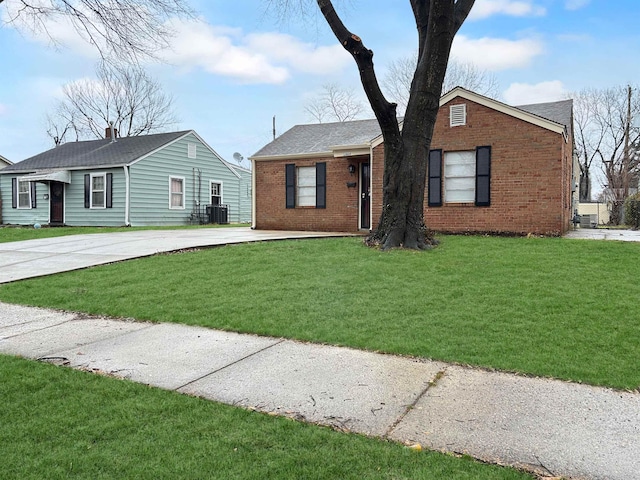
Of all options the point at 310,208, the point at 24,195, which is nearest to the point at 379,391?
the point at 310,208

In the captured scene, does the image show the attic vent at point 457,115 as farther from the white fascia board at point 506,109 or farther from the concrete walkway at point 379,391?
the concrete walkway at point 379,391

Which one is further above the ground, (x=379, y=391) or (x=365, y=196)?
(x=365, y=196)

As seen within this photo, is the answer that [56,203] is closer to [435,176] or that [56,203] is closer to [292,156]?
[292,156]

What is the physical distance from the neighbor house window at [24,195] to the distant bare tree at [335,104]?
63.9 feet

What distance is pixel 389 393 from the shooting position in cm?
317

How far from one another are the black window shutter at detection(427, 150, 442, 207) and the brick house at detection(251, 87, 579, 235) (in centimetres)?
3

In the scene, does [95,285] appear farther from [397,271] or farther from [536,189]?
[536,189]

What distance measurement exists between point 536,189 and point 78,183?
18.7 meters

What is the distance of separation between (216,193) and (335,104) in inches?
559

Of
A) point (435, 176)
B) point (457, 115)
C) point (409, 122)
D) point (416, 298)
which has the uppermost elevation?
point (457, 115)

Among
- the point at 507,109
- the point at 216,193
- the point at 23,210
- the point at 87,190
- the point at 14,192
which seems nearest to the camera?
the point at 507,109

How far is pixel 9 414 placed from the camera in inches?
113

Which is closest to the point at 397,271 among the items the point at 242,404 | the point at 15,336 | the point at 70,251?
the point at 242,404

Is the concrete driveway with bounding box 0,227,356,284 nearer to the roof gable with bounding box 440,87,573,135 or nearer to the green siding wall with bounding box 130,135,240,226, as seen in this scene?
the roof gable with bounding box 440,87,573,135
